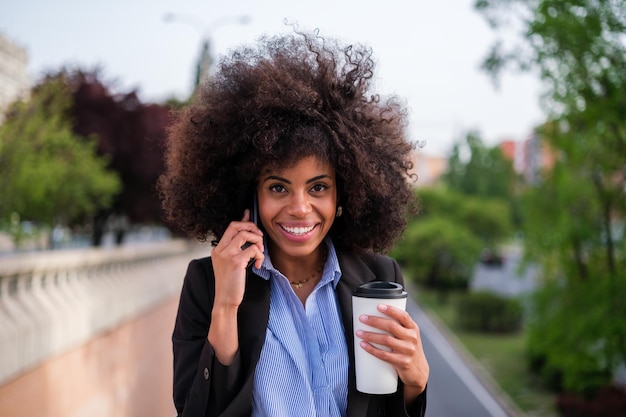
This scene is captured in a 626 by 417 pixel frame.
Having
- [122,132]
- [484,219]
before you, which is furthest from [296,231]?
[484,219]

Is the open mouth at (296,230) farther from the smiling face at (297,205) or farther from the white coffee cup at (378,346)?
the white coffee cup at (378,346)

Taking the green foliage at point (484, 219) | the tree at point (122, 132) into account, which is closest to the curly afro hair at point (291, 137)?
the tree at point (122, 132)

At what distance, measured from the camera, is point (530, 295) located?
11.2 metres

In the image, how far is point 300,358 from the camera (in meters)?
1.97

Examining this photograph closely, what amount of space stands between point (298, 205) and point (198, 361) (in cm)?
52

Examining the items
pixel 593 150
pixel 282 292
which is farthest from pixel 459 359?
pixel 282 292

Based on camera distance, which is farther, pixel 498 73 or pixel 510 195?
pixel 510 195

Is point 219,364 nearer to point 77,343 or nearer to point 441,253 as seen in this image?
point 77,343

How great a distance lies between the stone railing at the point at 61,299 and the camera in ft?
22.1

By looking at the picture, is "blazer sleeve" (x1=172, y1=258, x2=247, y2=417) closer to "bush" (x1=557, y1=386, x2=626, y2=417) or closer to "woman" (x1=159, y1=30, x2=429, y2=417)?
"woman" (x1=159, y1=30, x2=429, y2=417)

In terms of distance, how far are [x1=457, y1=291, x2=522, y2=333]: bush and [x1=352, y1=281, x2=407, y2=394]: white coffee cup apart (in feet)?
61.7

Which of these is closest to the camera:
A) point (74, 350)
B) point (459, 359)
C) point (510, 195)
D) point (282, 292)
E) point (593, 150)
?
point (282, 292)

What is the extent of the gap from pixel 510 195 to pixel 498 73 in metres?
36.1

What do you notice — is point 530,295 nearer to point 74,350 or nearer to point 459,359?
point 459,359
